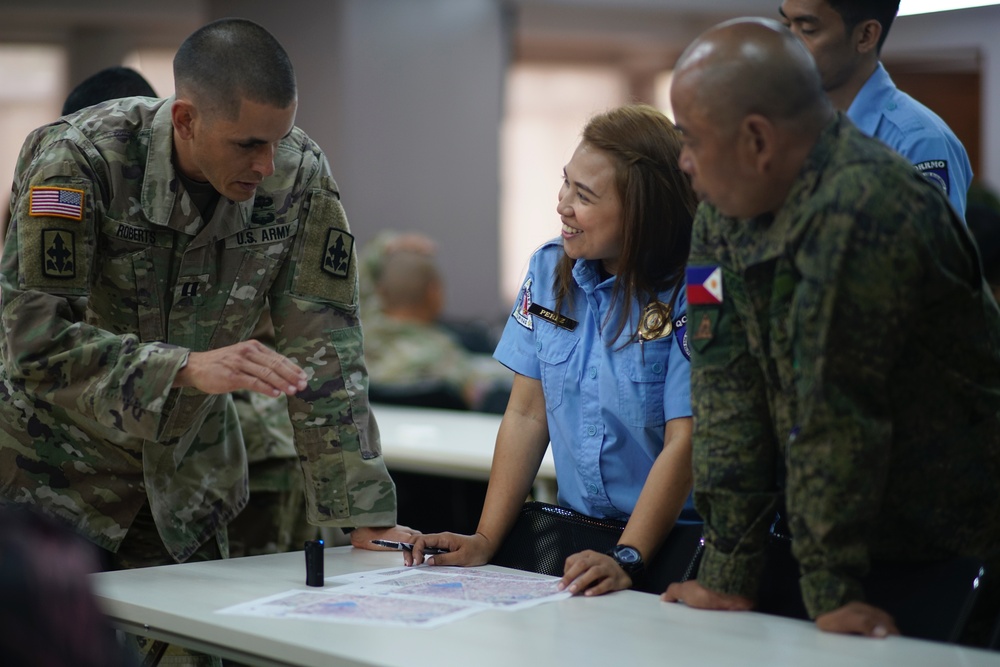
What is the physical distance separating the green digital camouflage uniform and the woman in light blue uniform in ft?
1.22

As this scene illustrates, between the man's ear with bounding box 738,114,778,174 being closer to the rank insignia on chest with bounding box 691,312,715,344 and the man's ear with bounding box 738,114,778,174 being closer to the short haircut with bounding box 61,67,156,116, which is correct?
the rank insignia on chest with bounding box 691,312,715,344

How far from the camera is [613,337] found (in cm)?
207

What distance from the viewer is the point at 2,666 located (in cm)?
89

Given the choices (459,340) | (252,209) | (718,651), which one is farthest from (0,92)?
(718,651)

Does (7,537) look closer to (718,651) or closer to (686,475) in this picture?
(718,651)

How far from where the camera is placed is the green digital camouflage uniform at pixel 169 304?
2047 millimetres

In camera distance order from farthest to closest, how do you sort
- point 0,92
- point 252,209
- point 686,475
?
point 0,92
point 252,209
point 686,475

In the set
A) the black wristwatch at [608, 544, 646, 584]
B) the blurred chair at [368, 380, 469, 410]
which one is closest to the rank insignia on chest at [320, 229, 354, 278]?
the black wristwatch at [608, 544, 646, 584]

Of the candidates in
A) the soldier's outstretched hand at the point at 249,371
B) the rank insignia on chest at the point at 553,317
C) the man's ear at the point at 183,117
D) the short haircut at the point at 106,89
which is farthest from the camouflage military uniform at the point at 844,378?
the short haircut at the point at 106,89

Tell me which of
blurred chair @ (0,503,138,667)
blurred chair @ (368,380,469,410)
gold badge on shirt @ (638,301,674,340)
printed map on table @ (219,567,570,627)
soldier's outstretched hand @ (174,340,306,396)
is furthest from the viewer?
blurred chair @ (368,380,469,410)

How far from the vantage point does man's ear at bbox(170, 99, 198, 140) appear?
210 centimetres

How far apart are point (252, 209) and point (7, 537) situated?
4.61 ft

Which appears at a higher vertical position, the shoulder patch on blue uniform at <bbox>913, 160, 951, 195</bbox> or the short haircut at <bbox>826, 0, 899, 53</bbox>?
the short haircut at <bbox>826, 0, 899, 53</bbox>

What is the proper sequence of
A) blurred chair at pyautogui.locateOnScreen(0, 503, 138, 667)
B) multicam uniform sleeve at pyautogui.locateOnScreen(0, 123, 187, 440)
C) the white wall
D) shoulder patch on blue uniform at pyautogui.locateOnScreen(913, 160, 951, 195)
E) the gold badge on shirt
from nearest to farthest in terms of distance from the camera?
1. blurred chair at pyautogui.locateOnScreen(0, 503, 138, 667)
2. multicam uniform sleeve at pyautogui.locateOnScreen(0, 123, 187, 440)
3. the gold badge on shirt
4. shoulder patch on blue uniform at pyautogui.locateOnScreen(913, 160, 951, 195)
5. the white wall
